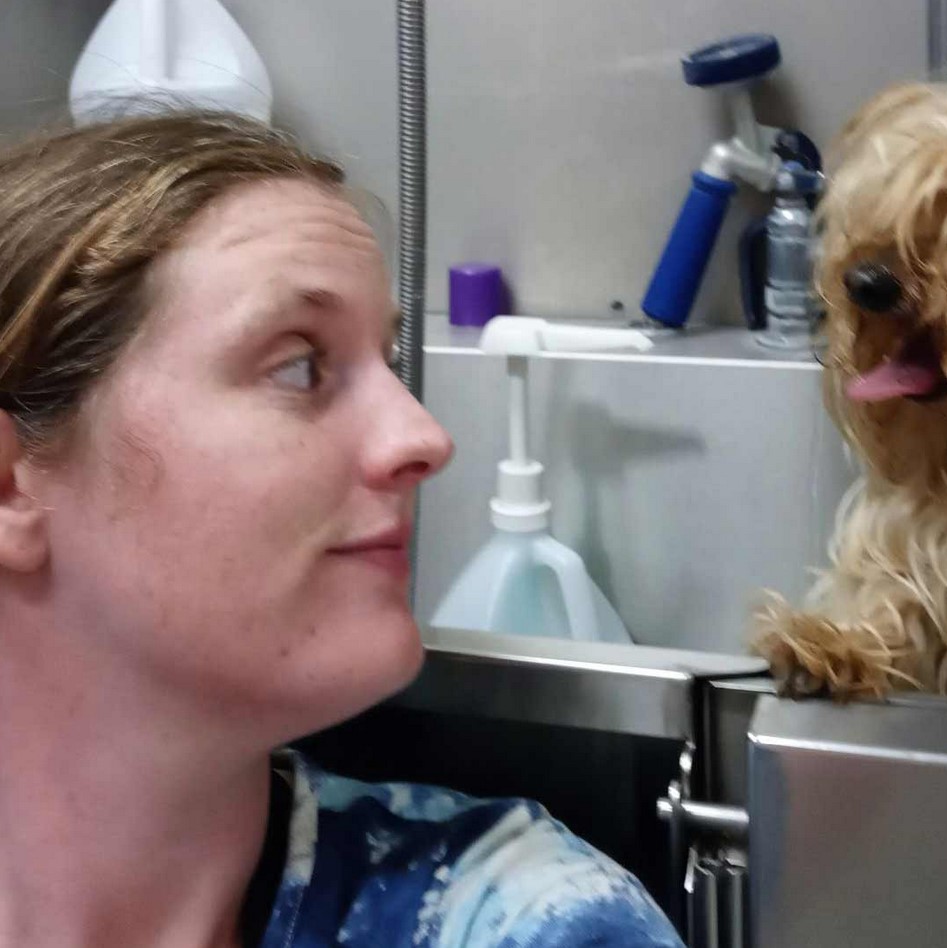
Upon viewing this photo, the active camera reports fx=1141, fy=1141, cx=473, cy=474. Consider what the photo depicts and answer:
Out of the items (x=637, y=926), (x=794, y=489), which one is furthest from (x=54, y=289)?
(x=794, y=489)

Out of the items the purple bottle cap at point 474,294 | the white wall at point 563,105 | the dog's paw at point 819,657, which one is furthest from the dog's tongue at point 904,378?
the purple bottle cap at point 474,294

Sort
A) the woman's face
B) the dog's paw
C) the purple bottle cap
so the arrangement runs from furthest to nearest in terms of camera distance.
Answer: the purple bottle cap < the dog's paw < the woman's face

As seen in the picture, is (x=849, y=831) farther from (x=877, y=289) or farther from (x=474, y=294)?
(x=474, y=294)

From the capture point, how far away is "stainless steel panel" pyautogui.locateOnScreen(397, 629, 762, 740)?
1.98 feet

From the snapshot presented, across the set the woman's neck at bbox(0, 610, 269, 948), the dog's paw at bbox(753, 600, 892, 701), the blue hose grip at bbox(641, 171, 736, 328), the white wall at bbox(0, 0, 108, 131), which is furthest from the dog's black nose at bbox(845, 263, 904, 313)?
the white wall at bbox(0, 0, 108, 131)

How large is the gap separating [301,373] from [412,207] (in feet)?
1.32

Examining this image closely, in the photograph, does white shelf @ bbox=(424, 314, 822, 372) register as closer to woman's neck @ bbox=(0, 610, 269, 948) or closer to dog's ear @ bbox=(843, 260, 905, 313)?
dog's ear @ bbox=(843, 260, 905, 313)

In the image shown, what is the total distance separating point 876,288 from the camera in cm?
73

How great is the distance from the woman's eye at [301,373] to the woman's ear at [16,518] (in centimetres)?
12

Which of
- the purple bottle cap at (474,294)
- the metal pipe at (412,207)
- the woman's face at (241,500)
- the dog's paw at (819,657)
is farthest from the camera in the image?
the purple bottle cap at (474,294)

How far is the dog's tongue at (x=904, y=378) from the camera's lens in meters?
0.73

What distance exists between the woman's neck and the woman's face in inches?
1.0

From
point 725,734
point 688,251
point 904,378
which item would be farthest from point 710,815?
point 688,251

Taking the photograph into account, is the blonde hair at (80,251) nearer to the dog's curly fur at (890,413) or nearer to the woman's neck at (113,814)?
the woman's neck at (113,814)
